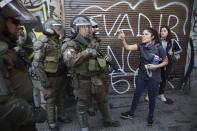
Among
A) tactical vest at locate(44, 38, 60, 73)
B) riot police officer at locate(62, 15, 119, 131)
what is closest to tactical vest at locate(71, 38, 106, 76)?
riot police officer at locate(62, 15, 119, 131)

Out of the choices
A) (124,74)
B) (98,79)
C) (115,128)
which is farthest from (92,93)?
(124,74)

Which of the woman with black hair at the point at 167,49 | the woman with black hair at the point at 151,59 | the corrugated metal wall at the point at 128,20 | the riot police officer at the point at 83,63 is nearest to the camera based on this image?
the riot police officer at the point at 83,63

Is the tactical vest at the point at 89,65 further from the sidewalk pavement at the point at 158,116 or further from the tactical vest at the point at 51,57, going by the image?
the sidewalk pavement at the point at 158,116

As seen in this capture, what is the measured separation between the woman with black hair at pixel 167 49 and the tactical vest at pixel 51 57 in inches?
87.1

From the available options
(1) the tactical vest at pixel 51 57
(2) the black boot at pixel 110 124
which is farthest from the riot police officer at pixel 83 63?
(2) the black boot at pixel 110 124

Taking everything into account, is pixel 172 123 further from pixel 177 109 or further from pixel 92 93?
pixel 92 93

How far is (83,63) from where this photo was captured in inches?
225

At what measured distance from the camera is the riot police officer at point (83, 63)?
5.60 metres

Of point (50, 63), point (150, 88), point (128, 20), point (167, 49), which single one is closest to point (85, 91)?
point (50, 63)

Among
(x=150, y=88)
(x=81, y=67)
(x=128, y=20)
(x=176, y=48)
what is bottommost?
(x=150, y=88)

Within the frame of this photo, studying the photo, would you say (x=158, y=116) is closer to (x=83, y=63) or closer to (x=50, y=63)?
(x=83, y=63)

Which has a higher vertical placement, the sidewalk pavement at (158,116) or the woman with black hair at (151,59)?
the woman with black hair at (151,59)

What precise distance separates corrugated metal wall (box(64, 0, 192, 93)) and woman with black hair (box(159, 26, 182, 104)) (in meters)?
0.49

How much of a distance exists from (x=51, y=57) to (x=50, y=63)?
10 cm
